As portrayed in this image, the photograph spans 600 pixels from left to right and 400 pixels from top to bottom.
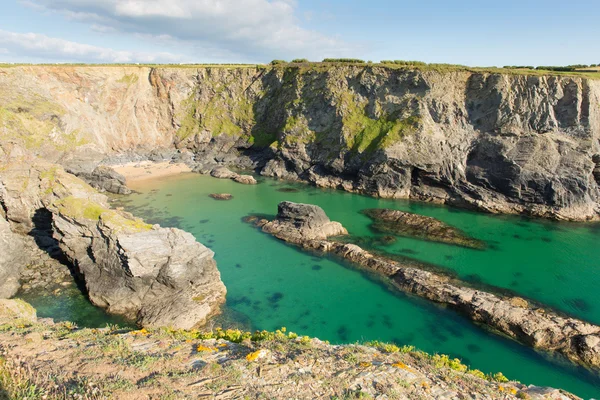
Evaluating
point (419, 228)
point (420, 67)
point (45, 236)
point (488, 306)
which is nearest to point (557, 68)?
point (420, 67)

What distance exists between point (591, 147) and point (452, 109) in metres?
22.2

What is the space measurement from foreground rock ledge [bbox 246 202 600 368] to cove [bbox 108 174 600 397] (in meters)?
1.06

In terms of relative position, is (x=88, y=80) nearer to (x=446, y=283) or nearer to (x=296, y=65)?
(x=296, y=65)

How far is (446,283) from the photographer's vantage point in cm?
3098

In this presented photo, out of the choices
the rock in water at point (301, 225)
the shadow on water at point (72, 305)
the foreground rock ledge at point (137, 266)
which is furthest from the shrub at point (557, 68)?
the shadow on water at point (72, 305)

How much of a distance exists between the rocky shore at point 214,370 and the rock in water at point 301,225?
2588cm

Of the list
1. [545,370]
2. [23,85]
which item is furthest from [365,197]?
Result: [23,85]

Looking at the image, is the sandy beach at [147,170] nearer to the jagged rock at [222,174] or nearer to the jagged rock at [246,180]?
the jagged rock at [222,174]

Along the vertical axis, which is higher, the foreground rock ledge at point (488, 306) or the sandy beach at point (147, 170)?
the sandy beach at point (147, 170)

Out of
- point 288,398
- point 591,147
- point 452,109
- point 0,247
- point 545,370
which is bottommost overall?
point 545,370

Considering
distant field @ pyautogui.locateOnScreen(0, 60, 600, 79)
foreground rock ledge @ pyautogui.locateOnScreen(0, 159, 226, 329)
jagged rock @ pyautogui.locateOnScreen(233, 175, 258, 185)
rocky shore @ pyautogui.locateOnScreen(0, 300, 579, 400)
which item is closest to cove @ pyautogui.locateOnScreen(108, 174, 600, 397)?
foreground rock ledge @ pyautogui.locateOnScreen(0, 159, 226, 329)

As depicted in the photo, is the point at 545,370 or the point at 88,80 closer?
the point at 545,370

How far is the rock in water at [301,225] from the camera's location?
136ft

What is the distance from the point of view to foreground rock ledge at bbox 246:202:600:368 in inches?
922
